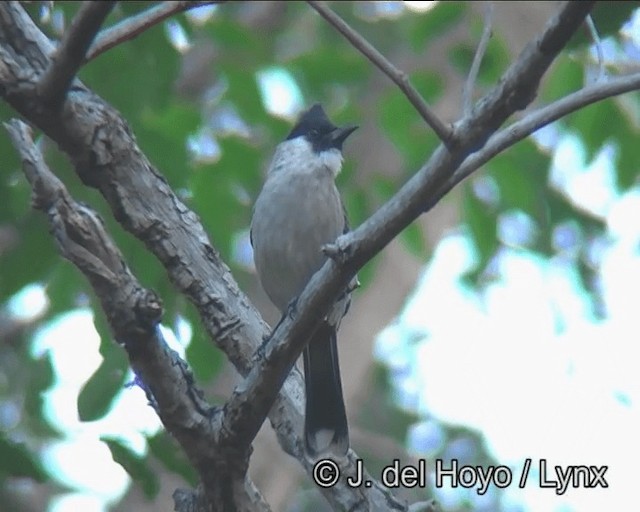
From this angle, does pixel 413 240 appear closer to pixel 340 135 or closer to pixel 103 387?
pixel 340 135

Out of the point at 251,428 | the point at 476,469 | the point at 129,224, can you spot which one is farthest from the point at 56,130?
the point at 476,469

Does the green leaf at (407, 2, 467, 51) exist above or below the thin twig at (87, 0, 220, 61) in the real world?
above

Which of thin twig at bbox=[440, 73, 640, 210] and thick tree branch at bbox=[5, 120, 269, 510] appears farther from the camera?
thick tree branch at bbox=[5, 120, 269, 510]

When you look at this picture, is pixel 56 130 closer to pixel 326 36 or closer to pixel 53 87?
pixel 53 87

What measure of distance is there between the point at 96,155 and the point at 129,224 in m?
0.28

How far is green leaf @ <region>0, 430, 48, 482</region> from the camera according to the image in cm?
335

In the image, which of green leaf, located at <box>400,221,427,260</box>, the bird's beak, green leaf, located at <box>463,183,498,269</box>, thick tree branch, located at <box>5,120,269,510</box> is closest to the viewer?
thick tree branch, located at <box>5,120,269,510</box>

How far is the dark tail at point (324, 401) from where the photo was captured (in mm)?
3902

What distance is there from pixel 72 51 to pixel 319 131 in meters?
2.41

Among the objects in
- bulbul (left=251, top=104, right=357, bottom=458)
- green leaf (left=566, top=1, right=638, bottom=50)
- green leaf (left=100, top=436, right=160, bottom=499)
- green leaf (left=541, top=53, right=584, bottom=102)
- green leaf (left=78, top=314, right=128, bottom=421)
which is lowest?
green leaf (left=100, top=436, right=160, bottom=499)

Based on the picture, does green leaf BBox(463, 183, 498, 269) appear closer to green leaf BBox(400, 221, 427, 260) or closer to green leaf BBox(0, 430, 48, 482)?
green leaf BBox(400, 221, 427, 260)

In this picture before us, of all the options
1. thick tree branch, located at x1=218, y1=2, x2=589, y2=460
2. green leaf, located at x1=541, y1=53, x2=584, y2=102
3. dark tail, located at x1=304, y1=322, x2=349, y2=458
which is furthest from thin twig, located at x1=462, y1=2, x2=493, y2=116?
green leaf, located at x1=541, y1=53, x2=584, y2=102

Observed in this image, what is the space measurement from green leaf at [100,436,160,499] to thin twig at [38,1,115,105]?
3.66 feet

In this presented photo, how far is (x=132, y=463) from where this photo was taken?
3.57 meters
